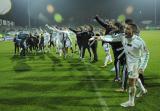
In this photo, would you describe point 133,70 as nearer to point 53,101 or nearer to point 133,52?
point 133,52

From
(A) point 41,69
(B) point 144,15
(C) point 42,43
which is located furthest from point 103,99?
(B) point 144,15

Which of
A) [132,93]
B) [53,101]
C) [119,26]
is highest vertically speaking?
[119,26]

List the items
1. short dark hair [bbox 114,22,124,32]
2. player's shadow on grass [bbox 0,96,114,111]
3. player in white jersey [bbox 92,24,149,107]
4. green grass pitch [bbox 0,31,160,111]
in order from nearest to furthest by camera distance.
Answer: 1. player in white jersey [bbox 92,24,149,107]
2. green grass pitch [bbox 0,31,160,111]
3. player's shadow on grass [bbox 0,96,114,111]
4. short dark hair [bbox 114,22,124,32]

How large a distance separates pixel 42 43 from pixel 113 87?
23.0 m

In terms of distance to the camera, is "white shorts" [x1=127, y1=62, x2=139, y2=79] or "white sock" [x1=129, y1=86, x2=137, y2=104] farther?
"white sock" [x1=129, y1=86, x2=137, y2=104]

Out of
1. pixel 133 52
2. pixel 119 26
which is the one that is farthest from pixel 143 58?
pixel 119 26

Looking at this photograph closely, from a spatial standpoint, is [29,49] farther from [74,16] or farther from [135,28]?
[74,16]

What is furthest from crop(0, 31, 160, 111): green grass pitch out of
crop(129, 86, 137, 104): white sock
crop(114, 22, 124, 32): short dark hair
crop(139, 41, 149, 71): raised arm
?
crop(114, 22, 124, 32): short dark hair

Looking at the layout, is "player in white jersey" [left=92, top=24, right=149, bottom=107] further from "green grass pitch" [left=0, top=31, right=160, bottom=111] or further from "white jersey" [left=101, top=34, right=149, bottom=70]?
"green grass pitch" [left=0, top=31, right=160, bottom=111]

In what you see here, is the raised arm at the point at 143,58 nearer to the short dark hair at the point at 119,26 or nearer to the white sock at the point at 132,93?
the white sock at the point at 132,93

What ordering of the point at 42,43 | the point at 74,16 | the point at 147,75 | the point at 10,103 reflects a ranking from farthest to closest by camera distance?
1. the point at 74,16
2. the point at 42,43
3. the point at 147,75
4. the point at 10,103

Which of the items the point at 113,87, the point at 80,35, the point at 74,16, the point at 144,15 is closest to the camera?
the point at 113,87

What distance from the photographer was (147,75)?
60.6 ft

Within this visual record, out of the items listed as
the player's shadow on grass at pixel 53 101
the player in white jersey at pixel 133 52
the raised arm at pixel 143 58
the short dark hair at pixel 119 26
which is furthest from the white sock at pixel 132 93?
the short dark hair at pixel 119 26
